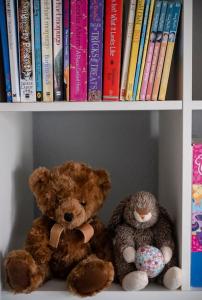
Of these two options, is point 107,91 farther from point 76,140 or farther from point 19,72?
point 76,140

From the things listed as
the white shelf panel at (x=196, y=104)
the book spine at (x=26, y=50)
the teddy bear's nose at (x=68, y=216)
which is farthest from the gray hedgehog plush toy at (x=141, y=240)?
the book spine at (x=26, y=50)

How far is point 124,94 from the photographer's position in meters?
0.94

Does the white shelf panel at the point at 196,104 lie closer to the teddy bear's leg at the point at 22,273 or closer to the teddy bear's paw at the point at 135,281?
the teddy bear's paw at the point at 135,281

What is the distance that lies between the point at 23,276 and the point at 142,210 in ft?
0.97

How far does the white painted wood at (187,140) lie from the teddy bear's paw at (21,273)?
329mm

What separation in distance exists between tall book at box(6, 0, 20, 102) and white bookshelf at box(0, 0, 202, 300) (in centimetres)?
4

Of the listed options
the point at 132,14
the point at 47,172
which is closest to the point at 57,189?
the point at 47,172

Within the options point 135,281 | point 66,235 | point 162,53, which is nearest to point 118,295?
point 135,281

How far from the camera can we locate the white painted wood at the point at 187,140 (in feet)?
2.96

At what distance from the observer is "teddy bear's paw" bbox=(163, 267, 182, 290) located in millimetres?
930

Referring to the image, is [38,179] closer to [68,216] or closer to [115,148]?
[68,216]

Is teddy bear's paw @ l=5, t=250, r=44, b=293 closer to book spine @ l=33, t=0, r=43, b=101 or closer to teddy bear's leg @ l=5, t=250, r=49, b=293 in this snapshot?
teddy bear's leg @ l=5, t=250, r=49, b=293

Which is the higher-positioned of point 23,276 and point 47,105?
point 47,105

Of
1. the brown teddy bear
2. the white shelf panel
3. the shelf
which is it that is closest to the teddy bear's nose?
the brown teddy bear
